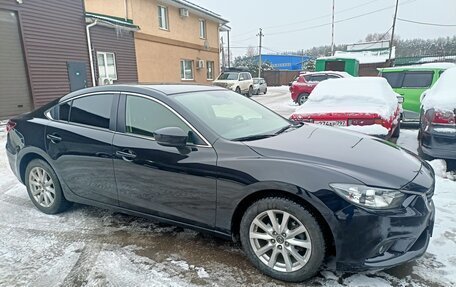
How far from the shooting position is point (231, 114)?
3414 millimetres

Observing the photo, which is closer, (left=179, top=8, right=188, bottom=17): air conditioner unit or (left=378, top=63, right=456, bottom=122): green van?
(left=378, top=63, right=456, bottom=122): green van

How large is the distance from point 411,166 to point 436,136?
2.25 meters

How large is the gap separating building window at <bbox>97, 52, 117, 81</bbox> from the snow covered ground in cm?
1130

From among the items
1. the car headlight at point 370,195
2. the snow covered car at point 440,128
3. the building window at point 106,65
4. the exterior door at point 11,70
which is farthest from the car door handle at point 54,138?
the building window at point 106,65

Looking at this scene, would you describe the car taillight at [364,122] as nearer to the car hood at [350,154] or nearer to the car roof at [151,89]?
the car hood at [350,154]

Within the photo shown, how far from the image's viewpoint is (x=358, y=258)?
2.32m

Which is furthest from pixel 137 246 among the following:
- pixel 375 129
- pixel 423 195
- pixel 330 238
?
pixel 375 129

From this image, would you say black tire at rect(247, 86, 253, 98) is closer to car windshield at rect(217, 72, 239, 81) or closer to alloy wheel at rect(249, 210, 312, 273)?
car windshield at rect(217, 72, 239, 81)

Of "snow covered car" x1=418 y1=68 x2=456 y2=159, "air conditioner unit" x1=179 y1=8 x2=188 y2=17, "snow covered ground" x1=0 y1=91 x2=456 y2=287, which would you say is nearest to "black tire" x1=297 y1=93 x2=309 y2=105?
"air conditioner unit" x1=179 y1=8 x2=188 y2=17

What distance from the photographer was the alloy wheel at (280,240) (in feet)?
8.13

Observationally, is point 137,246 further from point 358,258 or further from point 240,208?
point 358,258

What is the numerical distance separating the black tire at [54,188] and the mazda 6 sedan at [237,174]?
0.04ft

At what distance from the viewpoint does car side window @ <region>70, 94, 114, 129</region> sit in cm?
339

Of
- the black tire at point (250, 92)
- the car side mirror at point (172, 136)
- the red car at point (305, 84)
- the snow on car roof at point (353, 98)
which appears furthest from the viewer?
the black tire at point (250, 92)
